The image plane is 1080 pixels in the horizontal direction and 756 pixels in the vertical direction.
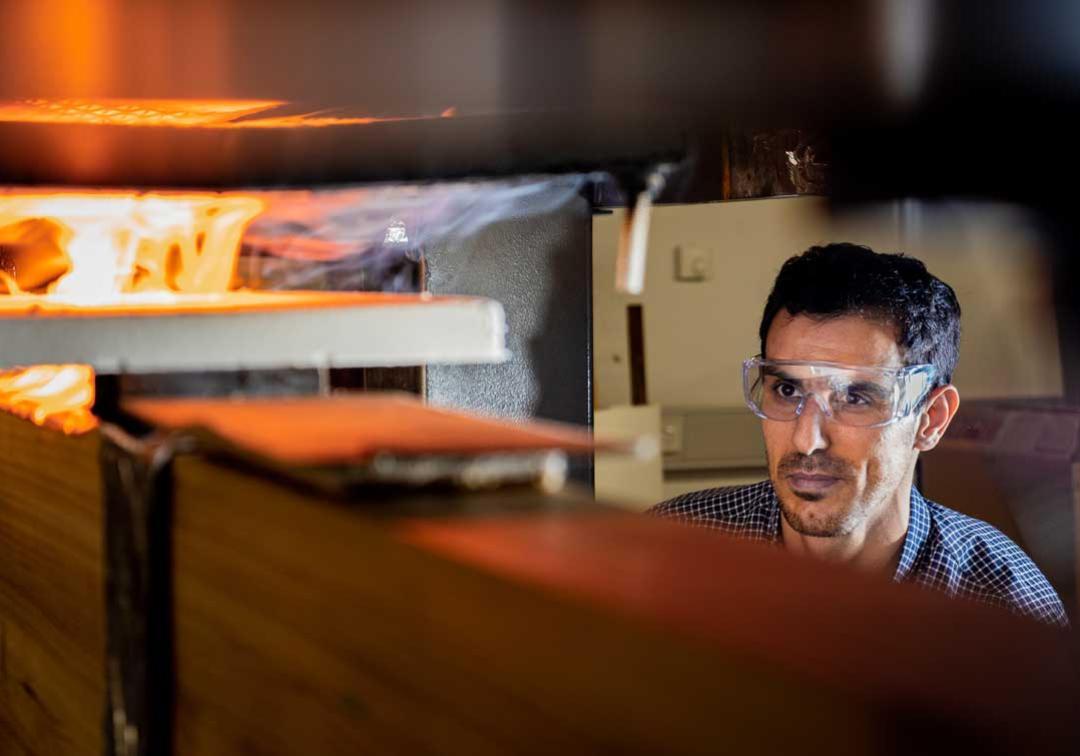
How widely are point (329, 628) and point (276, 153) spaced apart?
47 centimetres

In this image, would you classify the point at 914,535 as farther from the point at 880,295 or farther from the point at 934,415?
the point at 880,295

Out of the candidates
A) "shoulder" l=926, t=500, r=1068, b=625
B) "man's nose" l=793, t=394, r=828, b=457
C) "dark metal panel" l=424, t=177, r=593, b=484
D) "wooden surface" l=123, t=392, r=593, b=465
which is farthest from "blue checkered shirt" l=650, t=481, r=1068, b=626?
"wooden surface" l=123, t=392, r=593, b=465

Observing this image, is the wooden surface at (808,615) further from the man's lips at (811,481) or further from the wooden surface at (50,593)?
the man's lips at (811,481)

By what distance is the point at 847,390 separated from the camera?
2684 mm

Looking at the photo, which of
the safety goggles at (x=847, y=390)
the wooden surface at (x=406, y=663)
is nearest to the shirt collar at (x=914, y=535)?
the safety goggles at (x=847, y=390)

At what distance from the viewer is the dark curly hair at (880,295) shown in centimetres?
272

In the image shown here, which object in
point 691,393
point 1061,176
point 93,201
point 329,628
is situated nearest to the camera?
point 329,628

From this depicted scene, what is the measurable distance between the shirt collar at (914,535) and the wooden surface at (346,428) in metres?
2.03

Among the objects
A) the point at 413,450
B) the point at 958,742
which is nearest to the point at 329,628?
the point at 413,450

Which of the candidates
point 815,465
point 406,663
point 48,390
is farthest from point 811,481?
point 406,663

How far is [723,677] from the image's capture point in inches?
15.3

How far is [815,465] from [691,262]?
7.63 feet

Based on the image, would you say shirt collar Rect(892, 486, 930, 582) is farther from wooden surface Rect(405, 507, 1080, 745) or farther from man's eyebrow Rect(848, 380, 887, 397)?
wooden surface Rect(405, 507, 1080, 745)

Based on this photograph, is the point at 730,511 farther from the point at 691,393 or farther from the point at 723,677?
the point at 723,677
